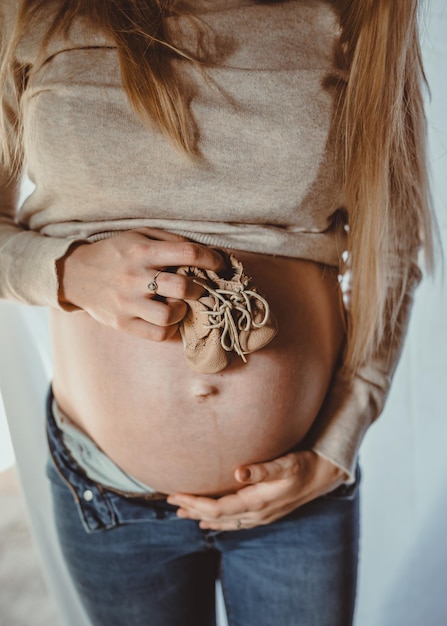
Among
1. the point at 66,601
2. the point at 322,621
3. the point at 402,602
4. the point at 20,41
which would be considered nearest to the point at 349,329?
the point at 322,621

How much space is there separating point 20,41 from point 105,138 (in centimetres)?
15

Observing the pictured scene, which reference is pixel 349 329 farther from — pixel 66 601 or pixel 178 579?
pixel 66 601

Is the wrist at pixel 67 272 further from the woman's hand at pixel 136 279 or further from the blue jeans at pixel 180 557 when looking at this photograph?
the blue jeans at pixel 180 557

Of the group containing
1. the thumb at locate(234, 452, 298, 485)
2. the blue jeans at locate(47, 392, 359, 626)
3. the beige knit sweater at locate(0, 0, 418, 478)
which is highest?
the beige knit sweater at locate(0, 0, 418, 478)

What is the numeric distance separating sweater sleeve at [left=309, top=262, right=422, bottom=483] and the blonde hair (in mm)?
23

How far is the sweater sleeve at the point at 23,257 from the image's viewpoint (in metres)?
0.70

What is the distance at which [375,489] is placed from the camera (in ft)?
5.05

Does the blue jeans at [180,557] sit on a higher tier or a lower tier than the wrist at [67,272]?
lower

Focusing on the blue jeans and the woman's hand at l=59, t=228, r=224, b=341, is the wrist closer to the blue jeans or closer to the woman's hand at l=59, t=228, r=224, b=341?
the woman's hand at l=59, t=228, r=224, b=341

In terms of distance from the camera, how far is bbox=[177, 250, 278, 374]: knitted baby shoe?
64 cm

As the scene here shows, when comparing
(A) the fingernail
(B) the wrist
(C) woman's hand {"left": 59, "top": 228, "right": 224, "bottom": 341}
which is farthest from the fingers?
(A) the fingernail

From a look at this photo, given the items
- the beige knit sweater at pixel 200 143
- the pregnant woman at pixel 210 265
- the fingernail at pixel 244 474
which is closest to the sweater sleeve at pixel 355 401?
the pregnant woman at pixel 210 265

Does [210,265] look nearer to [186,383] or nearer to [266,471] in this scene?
[186,383]

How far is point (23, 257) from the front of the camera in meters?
0.72
